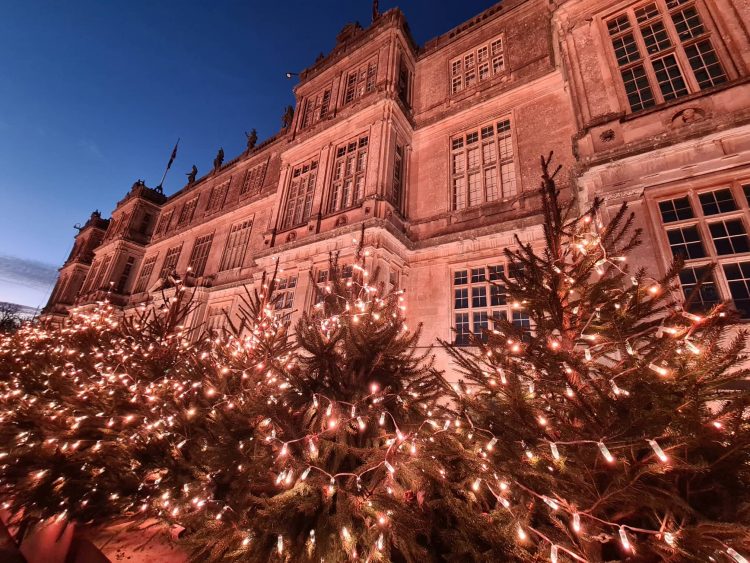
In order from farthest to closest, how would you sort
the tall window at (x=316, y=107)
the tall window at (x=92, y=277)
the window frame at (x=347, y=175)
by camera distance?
the tall window at (x=92, y=277), the tall window at (x=316, y=107), the window frame at (x=347, y=175)

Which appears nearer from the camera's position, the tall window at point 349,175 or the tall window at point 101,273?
the tall window at point 349,175

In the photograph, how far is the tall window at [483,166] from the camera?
10180mm

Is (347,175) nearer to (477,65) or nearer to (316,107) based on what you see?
(316,107)

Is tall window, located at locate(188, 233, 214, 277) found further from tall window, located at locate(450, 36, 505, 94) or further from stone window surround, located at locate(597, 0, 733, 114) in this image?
stone window surround, located at locate(597, 0, 733, 114)

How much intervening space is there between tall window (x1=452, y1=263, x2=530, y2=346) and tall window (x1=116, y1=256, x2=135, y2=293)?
2515 centimetres

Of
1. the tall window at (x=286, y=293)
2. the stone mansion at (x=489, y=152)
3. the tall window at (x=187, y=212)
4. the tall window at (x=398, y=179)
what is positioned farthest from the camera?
the tall window at (x=187, y=212)

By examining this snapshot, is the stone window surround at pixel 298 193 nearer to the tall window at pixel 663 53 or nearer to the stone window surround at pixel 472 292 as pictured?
the stone window surround at pixel 472 292

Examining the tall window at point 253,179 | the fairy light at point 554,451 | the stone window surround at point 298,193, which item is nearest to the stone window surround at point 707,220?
the fairy light at point 554,451

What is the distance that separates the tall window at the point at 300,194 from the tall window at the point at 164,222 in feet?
50.0

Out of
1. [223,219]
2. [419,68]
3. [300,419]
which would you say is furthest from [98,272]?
[300,419]

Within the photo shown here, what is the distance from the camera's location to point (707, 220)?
5.59m

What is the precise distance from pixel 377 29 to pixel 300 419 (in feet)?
52.2

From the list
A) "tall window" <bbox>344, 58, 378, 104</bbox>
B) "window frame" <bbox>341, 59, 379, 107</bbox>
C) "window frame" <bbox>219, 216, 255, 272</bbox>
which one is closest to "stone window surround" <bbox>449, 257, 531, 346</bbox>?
"window frame" <bbox>341, 59, 379, 107</bbox>

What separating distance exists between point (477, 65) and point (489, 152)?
433 centimetres
